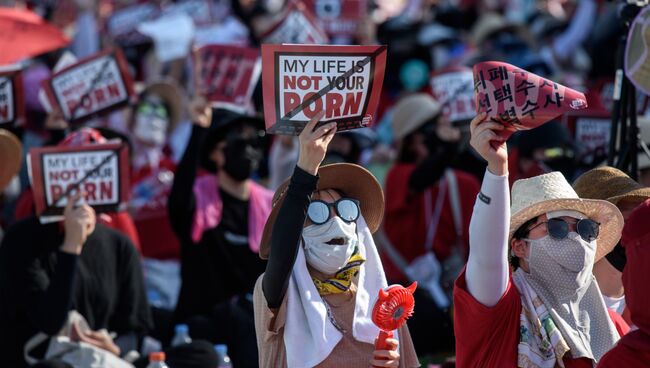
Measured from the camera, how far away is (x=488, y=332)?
4770mm

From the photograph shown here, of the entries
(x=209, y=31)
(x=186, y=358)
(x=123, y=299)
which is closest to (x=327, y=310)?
(x=186, y=358)

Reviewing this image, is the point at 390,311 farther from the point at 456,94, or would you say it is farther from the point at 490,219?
the point at 456,94

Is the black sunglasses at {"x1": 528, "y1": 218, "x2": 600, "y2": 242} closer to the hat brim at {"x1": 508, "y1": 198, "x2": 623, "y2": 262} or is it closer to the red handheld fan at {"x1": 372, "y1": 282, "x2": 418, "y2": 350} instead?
the hat brim at {"x1": 508, "y1": 198, "x2": 623, "y2": 262}

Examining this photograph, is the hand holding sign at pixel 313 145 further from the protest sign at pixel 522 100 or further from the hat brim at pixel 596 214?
the hat brim at pixel 596 214

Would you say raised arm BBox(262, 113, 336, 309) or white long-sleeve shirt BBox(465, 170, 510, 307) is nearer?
white long-sleeve shirt BBox(465, 170, 510, 307)

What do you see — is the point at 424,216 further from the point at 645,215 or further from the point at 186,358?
the point at 645,215

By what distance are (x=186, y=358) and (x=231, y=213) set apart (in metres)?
1.41

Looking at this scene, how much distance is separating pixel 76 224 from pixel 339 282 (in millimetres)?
2191

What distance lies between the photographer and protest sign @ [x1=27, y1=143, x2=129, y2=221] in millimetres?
7184

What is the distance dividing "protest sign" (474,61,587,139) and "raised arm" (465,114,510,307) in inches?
2.5

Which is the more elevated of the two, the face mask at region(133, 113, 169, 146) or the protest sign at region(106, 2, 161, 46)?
the protest sign at region(106, 2, 161, 46)

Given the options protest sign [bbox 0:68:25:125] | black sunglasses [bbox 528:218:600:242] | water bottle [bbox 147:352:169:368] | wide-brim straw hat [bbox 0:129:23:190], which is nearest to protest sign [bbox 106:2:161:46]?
protest sign [bbox 0:68:25:125]

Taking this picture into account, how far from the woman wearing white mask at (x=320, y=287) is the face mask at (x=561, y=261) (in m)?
0.61

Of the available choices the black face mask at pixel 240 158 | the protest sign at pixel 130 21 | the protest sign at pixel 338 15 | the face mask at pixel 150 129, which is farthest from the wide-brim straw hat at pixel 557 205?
the protest sign at pixel 130 21
